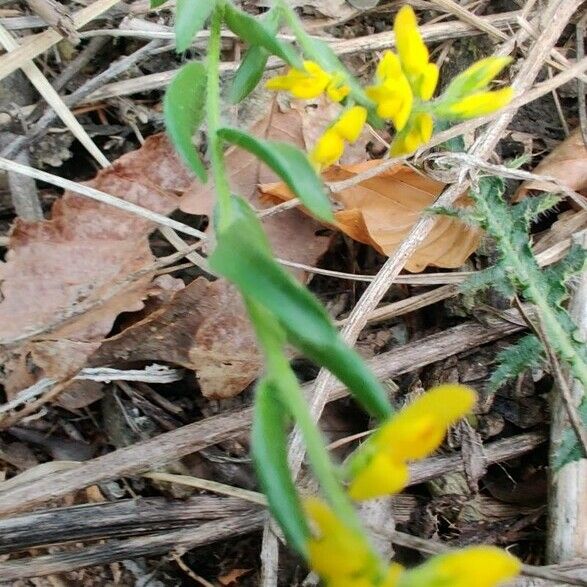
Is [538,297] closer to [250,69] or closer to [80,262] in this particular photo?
[250,69]

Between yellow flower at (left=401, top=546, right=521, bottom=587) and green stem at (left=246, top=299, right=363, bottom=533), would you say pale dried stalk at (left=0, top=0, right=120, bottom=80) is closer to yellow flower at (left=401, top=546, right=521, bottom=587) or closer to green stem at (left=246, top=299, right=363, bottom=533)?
green stem at (left=246, top=299, right=363, bottom=533)

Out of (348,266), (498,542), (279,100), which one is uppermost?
(279,100)

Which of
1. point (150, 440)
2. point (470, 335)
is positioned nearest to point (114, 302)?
point (150, 440)

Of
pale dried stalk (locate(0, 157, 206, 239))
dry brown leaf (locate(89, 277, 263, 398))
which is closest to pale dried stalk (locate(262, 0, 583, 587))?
dry brown leaf (locate(89, 277, 263, 398))

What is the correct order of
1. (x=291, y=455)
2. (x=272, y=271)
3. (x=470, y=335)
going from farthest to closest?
(x=470, y=335)
(x=291, y=455)
(x=272, y=271)

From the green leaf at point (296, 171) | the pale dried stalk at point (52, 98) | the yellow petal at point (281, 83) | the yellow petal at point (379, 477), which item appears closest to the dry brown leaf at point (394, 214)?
the pale dried stalk at point (52, 98)

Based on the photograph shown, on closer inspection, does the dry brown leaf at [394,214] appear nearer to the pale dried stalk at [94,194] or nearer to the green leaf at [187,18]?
the pale dried stalk at [94,194]

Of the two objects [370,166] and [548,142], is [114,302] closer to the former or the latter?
[370,166]
